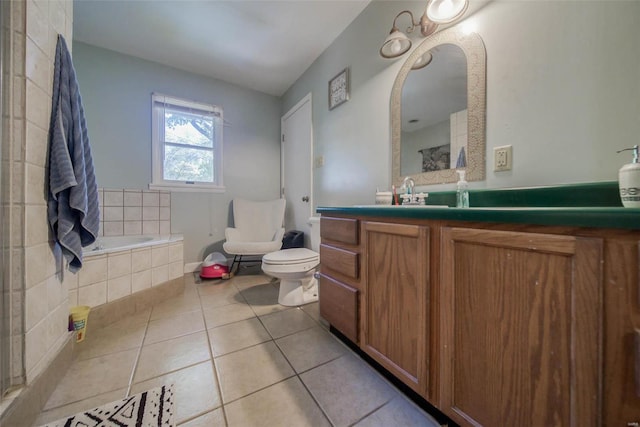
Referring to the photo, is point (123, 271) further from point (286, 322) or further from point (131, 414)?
point (286, 322)

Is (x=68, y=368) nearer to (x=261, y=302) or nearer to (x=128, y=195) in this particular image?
(x=261, y=302)

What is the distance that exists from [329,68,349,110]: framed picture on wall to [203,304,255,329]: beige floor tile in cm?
191

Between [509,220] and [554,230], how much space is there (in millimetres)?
80

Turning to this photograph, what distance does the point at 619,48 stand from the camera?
2.47 feet

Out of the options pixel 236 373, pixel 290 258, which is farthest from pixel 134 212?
pixel 236 373

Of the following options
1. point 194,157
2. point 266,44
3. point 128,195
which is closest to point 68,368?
point 128,195

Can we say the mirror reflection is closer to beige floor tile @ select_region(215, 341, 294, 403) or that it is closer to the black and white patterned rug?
beige floor tile @ select_region(215, 341, 294, 403)

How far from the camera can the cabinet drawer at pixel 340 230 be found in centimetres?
107

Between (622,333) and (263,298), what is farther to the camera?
(263,298)

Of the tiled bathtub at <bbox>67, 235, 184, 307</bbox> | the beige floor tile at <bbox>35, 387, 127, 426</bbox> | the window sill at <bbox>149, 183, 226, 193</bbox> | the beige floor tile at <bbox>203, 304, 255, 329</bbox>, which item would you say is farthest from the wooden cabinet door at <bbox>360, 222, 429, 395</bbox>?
the window sill at <bbox>149, 183, 226, 193</bbox>

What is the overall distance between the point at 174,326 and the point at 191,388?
0.65 meters

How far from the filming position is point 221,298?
191 centimetres

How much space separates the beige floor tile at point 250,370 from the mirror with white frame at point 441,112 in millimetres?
1277

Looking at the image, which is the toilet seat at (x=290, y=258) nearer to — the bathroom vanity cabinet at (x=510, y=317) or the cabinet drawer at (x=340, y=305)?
the cabinet drawer at (x=340, y=305)
